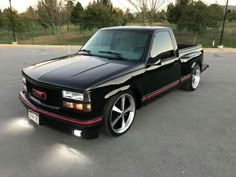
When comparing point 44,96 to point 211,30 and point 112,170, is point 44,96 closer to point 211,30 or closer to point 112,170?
point 112,170

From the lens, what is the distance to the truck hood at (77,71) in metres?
2.87

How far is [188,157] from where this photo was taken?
2961 millimetres

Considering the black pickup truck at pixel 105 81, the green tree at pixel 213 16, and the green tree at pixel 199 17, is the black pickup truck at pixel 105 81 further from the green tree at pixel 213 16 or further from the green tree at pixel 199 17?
the green tree at pixel 213 16

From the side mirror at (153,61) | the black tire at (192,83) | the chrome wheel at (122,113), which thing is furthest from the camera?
the black tire at (192,83)

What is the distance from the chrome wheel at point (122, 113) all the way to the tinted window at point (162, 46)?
890 mm

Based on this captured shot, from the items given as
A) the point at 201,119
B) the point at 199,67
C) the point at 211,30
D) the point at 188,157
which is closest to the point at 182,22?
the point at 211,30

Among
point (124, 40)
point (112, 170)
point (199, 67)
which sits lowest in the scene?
point (112, 170)

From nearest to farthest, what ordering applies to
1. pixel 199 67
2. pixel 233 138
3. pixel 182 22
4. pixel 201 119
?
1. pixel 233 138
2. pixel 201 119
3. pixel 199 67
4. pixel 182 22

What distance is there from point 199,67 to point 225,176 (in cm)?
389

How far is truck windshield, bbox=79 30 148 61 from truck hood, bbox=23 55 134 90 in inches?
8.7

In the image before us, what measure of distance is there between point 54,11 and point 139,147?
25575mm

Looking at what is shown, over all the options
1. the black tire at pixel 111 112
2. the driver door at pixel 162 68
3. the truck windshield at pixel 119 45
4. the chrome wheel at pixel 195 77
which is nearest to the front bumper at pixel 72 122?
the black tire at pixel 111 112

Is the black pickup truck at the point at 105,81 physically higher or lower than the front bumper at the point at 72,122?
higher

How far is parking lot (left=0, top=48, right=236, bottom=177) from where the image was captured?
8.88ft
